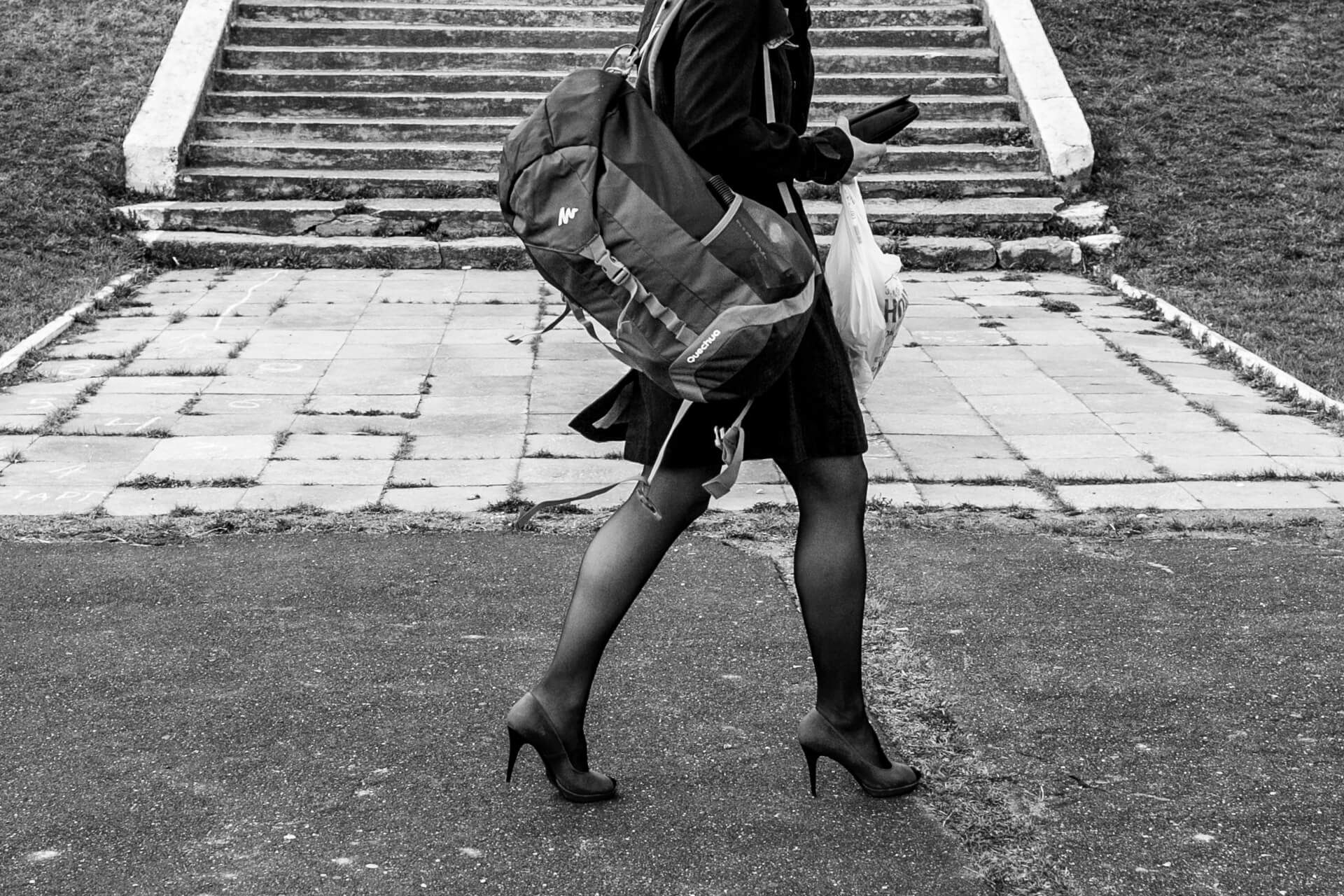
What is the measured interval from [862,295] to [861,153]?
28cm

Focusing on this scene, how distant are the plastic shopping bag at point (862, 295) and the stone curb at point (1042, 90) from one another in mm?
7333

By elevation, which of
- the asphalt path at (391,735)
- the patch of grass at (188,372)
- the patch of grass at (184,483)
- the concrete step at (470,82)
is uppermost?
the concrete step at (470,82)

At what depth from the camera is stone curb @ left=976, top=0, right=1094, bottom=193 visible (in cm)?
974

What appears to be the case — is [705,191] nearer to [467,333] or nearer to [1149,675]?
[1149,675]

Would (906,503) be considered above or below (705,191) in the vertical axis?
below

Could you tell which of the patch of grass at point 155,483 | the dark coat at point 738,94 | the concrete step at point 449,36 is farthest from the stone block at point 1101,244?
the dark coat at point 738,94

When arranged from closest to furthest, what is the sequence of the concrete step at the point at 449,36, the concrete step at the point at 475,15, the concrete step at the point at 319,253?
the concrete step at the point at 319,253, the concrete step at the point at 449,36, the concrete step at the point at 475,15

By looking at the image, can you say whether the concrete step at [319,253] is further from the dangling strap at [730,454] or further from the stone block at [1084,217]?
the dangling strap at [730,454]

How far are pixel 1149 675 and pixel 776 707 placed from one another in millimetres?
945

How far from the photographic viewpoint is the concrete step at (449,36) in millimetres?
11062

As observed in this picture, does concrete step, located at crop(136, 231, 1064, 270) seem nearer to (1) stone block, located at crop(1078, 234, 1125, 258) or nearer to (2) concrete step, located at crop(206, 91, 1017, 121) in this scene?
(1) stone block, located at crop(1078, 234, 1125, 258)

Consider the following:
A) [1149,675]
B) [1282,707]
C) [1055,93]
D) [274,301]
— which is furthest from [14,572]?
[1055,93]

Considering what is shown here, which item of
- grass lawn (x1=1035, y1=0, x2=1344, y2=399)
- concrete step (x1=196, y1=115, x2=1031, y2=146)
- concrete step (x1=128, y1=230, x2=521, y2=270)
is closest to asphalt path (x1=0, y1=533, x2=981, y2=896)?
grass lawn (x1=1035, y1=0, x2=1344, y2=399)

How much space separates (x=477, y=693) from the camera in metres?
3.35
